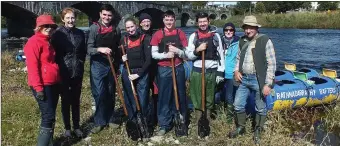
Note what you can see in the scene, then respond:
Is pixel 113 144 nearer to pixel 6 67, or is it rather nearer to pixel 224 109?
pixel 224 109

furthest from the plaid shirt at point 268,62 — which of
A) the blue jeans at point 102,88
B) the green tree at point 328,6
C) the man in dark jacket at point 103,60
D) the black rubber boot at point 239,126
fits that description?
the green tree at point 328,6

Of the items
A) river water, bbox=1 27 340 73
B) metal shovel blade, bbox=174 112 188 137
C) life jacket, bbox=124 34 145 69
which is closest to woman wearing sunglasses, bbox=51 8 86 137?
life jacket, bbox=124 34 145 69

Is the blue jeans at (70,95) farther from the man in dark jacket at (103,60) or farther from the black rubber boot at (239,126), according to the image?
the black rubber boot at (239,126)

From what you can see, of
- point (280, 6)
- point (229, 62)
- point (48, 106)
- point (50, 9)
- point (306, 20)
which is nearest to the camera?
point (48, 106)

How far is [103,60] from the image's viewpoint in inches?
219

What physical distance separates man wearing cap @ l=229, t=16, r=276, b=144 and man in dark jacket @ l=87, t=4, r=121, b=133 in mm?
1914

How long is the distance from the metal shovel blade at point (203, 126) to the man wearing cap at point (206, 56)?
0.17 meters

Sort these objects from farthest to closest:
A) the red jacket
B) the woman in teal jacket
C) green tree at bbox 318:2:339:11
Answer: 1. green tree at bbox 318:2:339:11
2. the woman in teal jacket
3. the red jacket

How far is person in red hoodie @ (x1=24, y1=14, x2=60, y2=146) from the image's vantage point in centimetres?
431

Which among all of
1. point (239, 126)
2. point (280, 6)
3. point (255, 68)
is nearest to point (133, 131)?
point (239, 126)

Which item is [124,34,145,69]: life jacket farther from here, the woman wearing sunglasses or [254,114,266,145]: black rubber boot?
[254,114,266,145]: black rubber boot

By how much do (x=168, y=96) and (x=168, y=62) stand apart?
22.0 inches

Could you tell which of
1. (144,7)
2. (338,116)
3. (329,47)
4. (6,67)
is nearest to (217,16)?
(144,7)

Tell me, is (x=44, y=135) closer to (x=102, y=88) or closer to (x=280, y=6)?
(x=102, y=88)
